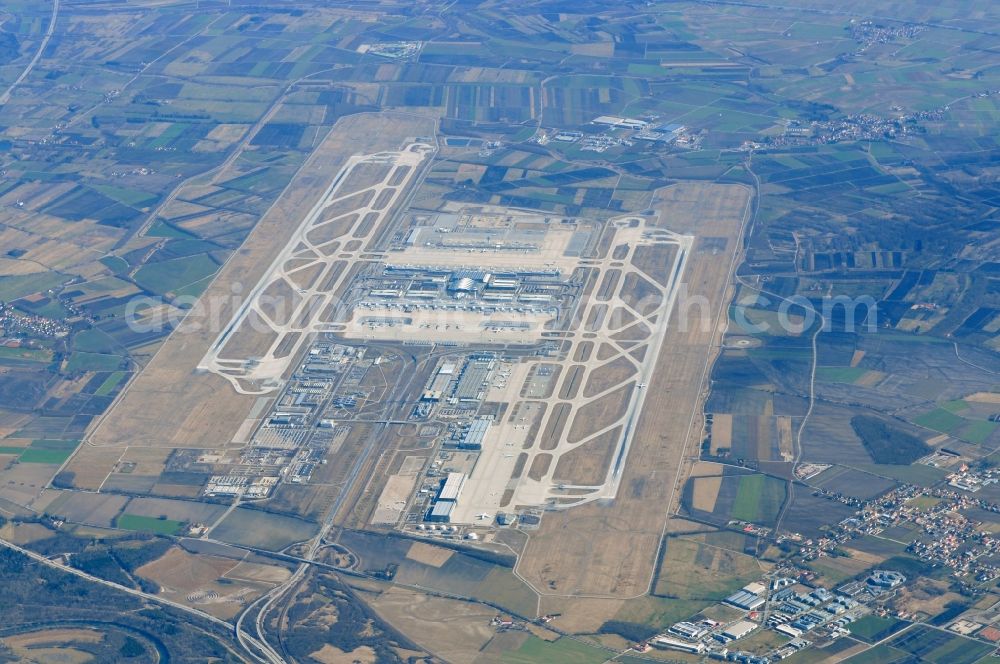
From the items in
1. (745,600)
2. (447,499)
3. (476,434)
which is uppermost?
(745,600)

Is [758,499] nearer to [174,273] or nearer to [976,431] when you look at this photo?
[976,431]

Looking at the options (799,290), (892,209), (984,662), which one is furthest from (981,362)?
(984,662)

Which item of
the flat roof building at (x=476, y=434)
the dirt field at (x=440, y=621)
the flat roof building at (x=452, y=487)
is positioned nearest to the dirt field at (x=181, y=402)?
the flat roof building at (x=476, y=434)

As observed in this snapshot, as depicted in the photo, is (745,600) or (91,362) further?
(91,362)

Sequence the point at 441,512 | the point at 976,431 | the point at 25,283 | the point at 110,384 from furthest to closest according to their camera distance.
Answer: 1. the point at 25,283
2. the point at 110,384
3. the point at 976,431
4. the point at 441,512

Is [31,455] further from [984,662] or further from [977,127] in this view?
[977,127]

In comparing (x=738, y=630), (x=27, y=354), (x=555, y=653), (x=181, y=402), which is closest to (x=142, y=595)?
(x=181, y=402)
